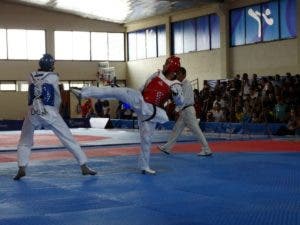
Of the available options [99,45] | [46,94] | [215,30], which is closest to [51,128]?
[46,94]

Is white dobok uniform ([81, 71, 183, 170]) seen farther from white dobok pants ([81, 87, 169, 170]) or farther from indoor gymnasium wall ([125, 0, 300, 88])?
indoor gymnasium wall ([125, 0, 300, 88])

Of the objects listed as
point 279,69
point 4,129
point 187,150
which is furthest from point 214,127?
point 4,129

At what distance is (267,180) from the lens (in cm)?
704

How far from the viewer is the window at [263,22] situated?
21.3 meters

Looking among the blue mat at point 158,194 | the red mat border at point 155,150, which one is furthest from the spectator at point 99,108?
the blue mat at point 158,194

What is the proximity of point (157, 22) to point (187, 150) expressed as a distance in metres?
18.7

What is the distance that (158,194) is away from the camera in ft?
19.9

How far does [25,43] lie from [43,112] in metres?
23.8

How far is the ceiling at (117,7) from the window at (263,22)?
164cm

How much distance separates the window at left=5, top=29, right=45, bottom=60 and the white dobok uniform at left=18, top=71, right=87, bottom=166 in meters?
23.1

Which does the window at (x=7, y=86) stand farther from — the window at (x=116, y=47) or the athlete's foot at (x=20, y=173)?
the athlete's foot at (x=20, y=173)

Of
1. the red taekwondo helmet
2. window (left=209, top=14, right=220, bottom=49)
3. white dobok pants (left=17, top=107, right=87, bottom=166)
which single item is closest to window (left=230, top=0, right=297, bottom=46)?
window (left=209, top=14, right=220, bottom=49)

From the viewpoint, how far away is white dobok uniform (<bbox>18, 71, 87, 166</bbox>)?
743cm

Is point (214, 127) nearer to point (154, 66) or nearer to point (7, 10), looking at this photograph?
point (154, 66)
